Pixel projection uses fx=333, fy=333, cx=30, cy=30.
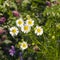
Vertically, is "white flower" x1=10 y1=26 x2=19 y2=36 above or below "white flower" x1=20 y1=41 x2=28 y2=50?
above

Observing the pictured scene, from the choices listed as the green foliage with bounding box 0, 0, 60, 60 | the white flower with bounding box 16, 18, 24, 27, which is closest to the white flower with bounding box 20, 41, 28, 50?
the green foliage with bounding box 0, 0, 60, 60

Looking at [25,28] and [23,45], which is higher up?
[25,28]

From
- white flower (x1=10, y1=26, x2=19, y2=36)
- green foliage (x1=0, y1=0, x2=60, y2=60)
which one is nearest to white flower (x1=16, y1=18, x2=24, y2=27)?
white flower (x1=10, y1=26, x2=19, y2=36)

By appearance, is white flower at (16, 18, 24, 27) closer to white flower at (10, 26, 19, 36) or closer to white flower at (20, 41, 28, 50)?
white flower at (10, 26, 19, 36)

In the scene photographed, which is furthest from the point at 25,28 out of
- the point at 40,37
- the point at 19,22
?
the point at 40,37

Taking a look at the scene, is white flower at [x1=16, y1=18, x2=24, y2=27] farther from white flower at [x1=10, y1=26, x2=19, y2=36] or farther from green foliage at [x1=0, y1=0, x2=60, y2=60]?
green foliage at [x1=0, y1=0, x2=60, y2=60]

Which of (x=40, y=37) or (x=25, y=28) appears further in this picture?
(x=40, y=37)

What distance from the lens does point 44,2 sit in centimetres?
434

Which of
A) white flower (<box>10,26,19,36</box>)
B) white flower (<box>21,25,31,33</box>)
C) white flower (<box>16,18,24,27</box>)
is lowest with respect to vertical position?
white flower (<box>10,26,19,36</box>)

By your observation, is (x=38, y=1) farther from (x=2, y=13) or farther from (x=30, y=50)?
(x=30, y=50)

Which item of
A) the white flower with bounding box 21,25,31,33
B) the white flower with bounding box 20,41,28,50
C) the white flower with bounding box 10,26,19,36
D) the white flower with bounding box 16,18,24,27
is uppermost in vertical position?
the white flower with bounding box 16,18,24,27

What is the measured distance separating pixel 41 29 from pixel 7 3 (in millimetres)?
685

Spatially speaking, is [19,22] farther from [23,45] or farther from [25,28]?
[23,45]

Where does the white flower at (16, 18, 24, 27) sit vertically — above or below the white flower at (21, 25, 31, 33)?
above
